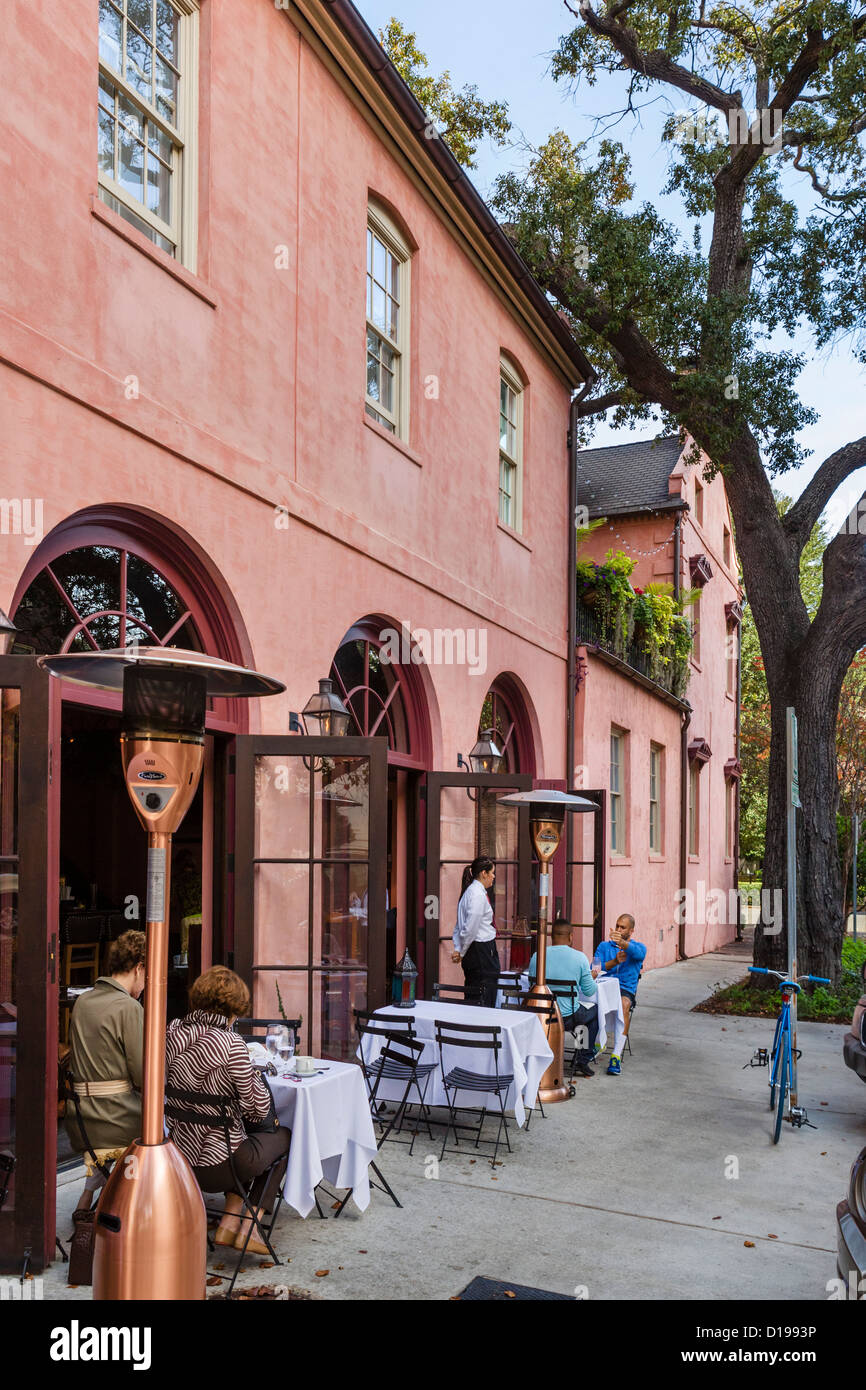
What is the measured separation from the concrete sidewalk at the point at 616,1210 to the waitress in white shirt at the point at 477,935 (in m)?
1.22

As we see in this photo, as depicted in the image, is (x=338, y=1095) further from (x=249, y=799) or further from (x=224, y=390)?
(x=224, y=390)

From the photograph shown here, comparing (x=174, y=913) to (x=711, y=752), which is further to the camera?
(x=711, y=752)

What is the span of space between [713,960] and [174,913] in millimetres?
14538

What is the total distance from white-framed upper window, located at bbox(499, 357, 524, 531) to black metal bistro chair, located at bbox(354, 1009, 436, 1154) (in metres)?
7.61

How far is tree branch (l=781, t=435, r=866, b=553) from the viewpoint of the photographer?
52.1ft

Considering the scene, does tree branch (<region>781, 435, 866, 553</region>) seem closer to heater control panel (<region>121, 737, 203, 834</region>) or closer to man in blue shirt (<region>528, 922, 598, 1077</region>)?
man in blue shirt (<region>528, 922, 598, 1077</region>)

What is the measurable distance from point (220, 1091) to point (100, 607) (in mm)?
2918

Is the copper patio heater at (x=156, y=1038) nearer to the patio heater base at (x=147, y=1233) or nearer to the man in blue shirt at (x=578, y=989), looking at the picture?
the patio heater base at (x=147, y=1233)

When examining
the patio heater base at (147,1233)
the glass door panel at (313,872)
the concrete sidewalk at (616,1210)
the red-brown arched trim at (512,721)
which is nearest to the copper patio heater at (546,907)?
the concrete sidewalk at (616,1210)

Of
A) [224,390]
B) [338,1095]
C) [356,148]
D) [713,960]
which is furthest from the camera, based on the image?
[713,960]

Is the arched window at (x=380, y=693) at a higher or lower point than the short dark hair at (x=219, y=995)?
higher

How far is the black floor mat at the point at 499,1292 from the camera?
→ 4.92 meters

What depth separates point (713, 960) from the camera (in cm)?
2197

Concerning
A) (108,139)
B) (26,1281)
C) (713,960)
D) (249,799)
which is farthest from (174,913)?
(713,960)
